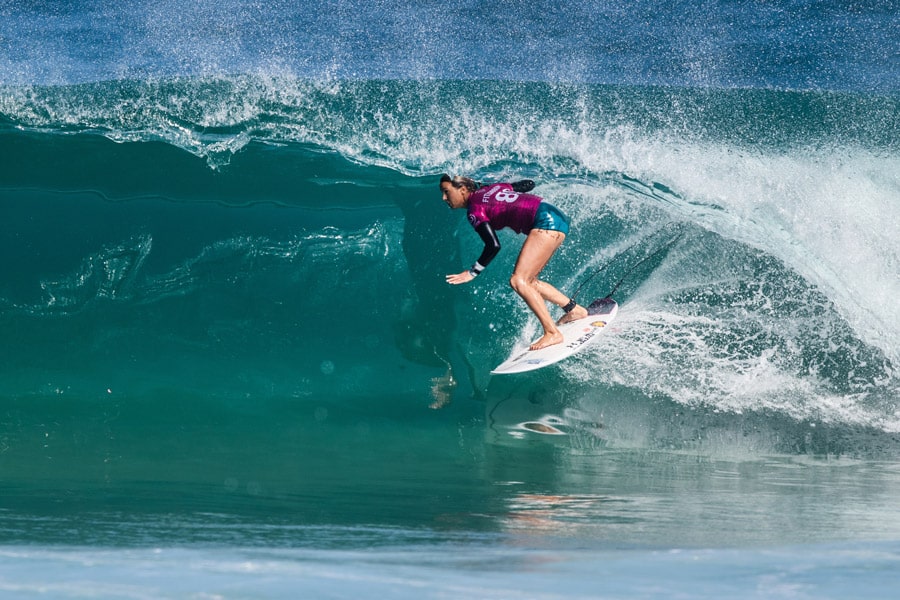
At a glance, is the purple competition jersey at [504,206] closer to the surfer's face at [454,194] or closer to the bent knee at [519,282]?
the surfer's face at [454,194]

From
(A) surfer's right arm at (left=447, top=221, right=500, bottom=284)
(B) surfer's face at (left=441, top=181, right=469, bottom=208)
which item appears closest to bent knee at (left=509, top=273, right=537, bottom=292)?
(A) surfer's right arm at (left=447, top=221, right=500, bottom=284)

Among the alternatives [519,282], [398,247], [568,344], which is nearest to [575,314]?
[568,344]

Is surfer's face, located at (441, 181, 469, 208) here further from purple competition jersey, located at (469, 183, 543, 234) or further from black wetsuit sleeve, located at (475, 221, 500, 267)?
black wetsuit sleeve, located at (475, 221, 500, 267)

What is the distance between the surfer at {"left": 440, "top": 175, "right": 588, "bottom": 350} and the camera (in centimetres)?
647

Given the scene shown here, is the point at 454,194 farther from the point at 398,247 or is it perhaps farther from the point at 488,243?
the point at 398,247

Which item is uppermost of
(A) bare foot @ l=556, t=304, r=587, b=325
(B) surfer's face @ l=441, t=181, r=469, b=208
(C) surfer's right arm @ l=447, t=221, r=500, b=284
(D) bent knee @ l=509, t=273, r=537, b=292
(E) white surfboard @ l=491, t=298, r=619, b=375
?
(B) surfer's face @ l=441, t=181, r=469, b=208

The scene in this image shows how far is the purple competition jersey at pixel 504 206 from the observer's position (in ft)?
21.3

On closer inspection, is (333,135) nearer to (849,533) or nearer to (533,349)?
(533,349)

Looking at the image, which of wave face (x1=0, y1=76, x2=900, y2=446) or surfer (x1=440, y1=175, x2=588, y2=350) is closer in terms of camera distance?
surfer (x1=440, y1=175, x2=588, y2=350)

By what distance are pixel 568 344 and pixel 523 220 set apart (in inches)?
38.5

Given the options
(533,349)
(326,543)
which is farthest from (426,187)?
(326,543)

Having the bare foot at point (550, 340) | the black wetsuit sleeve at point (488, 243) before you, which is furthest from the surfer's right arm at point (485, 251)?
the bare foot at point (550, 340)

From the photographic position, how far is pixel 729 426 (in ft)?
21.0

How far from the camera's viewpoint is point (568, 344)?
6.63 metres
